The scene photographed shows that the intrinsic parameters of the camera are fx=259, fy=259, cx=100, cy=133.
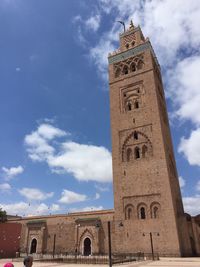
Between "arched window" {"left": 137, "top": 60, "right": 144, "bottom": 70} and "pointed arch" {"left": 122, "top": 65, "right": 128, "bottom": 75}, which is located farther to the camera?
"pointed arch" {"left": 122, "top": 65, "right": 128, "bottom": 75}

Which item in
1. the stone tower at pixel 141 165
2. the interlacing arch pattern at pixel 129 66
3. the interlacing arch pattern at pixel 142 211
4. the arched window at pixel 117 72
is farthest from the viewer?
the arched window at pixel 117 72

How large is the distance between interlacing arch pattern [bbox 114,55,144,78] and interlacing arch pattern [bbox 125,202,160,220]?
639 inches

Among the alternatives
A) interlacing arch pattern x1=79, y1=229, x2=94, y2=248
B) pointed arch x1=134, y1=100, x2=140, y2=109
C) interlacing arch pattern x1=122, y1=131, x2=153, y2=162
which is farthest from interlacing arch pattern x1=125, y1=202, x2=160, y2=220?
pointed arch x1=134, y1=100, x2=140, y2=109

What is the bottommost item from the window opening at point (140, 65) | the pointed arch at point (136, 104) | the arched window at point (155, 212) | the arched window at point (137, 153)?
the arched window at point (155, 212)

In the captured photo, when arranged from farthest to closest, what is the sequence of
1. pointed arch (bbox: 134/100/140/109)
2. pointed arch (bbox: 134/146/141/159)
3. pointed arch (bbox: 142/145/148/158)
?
pointed arch (bbox: 134/100/140/109) < pointed arch (bbox: 134/146/141/159) < pointed arch (bbox: 142/145/148/158)

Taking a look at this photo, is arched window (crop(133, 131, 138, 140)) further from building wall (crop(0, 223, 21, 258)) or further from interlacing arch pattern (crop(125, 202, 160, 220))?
building wall (crop(0, 223, 21, 258))

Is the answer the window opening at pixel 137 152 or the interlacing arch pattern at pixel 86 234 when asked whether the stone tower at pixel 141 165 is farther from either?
the interlacing arch pattern at pixel 86 234

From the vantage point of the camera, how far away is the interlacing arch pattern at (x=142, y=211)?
2364 cm

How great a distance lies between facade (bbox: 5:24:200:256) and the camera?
75.7 ft

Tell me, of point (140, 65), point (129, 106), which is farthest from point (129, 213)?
point (140, 65)

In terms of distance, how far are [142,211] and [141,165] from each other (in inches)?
173

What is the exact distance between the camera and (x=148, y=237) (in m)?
22.9

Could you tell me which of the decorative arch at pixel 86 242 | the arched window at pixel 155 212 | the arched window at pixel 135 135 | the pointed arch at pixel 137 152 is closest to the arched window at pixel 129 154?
the pointed arch at pixel 137 152

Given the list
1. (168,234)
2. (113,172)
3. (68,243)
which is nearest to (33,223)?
(68,243)
